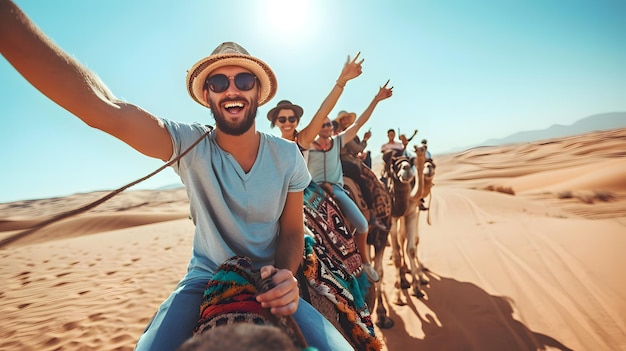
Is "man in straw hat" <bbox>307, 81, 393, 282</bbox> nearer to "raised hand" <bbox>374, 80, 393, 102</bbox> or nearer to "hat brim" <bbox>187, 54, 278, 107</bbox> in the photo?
"raised hand" <bbox>374, 80, 393, 102</bbox>

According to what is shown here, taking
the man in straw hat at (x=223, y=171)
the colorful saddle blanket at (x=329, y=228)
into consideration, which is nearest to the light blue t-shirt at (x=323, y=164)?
the colorful saddle blanket at (x=329, y=228)

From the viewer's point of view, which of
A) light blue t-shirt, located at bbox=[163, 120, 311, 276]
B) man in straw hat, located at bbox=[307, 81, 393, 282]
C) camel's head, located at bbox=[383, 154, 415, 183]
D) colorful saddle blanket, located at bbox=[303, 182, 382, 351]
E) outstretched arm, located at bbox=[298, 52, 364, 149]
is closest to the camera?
light blue t-shirt, located at bbox=[163, 120, 311, 276]

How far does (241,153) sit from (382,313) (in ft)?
12.6

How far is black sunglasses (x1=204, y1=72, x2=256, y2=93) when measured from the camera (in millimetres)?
1619

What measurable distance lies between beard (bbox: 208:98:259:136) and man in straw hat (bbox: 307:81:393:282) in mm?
1927

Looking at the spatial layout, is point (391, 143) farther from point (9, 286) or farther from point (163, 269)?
point (9, 286)

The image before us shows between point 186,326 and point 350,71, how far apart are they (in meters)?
2.52

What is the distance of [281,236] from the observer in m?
1.73

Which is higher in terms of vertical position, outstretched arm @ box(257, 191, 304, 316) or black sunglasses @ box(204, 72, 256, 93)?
black sunglasses @ box(204, 72, 256, 93)

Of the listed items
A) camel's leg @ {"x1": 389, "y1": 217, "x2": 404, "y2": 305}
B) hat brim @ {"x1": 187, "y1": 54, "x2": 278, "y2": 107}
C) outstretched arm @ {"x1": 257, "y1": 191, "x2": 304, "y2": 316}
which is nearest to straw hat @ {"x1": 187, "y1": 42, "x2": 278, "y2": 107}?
hat brim @ {"x1": 187, "y1": 54, "x2": 278, "y2": 107}

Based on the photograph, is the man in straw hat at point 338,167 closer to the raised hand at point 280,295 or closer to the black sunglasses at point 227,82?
the black sunglasses at point 227,82

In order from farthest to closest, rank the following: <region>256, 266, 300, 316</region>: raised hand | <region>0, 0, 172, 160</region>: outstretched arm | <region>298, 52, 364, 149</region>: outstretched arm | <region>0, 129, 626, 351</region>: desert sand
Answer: <region>0, 129, 626, 351</region>: desert sand
<region>298, 52, 364, 149</region>: outstretched arm
<region>256, 266, 300, 316</region>: raised hand
<region>0, 0, 172, 160</region>: outstretched arm

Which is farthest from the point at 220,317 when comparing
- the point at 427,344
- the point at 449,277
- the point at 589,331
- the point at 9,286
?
the point at 9,286

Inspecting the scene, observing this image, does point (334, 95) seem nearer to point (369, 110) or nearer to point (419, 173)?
point (369, 110)
